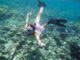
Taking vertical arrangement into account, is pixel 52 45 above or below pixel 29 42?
below

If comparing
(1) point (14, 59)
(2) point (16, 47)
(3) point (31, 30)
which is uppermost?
(3) point (31, 30)

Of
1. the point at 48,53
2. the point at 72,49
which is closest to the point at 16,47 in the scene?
the point at 48,53

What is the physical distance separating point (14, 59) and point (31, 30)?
2.27 m

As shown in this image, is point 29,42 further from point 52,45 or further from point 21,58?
point 52,45

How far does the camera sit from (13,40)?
20.8 ft

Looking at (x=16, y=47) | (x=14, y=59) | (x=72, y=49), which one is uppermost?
(x=16, y=47)

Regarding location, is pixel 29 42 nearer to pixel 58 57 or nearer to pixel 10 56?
pixel 10 56

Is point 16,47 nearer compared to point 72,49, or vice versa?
point 16,47

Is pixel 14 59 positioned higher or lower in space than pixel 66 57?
higher

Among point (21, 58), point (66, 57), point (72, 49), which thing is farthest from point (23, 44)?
point (72, 49)

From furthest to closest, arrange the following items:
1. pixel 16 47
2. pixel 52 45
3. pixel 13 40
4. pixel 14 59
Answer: pixel 52 45 < pixel 13 40 < pixel 16 47 < pixel 14 59

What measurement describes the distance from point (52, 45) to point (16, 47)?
315 centimetres

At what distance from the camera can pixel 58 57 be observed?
5.78m

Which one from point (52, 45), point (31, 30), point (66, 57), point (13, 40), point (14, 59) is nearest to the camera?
point (31, 30)
